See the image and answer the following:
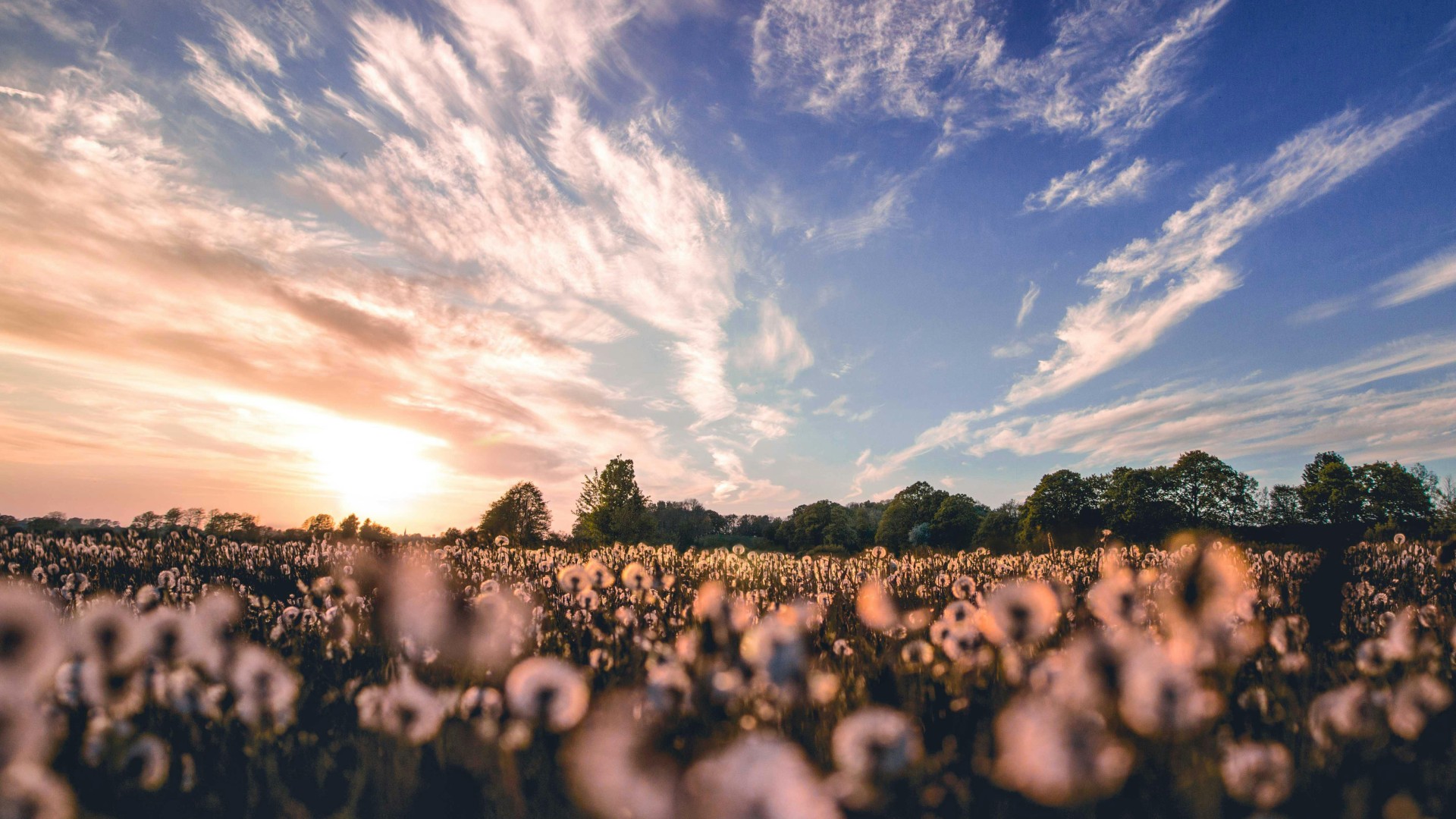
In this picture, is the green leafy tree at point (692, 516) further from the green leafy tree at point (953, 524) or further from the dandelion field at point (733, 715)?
the dandelion field at point (733, 715)

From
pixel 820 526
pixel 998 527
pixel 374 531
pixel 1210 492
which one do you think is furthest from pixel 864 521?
pixel 374 531

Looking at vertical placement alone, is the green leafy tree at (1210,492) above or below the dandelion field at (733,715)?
above

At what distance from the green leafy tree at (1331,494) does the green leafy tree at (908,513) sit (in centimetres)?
3136

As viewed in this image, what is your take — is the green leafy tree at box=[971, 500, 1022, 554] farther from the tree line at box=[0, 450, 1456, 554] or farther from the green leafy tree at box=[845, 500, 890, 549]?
the green leafy tree at box=[845, 500, 890, 549]

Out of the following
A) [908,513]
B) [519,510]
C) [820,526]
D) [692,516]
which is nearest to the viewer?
[519,510]

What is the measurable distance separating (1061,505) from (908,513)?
25.0 metres

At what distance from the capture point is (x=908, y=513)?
74.5 meters

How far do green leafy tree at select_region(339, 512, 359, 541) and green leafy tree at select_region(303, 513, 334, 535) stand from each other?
11.8 inches

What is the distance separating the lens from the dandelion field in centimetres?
183

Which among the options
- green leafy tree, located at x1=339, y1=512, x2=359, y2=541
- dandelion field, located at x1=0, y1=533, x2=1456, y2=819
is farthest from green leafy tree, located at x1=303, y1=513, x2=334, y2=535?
dandelion field, located at x1=0, y1=533, x2=1456, y2=819

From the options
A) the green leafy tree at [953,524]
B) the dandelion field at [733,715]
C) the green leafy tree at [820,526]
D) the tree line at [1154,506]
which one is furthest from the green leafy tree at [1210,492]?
the dandelion field at [733,715]

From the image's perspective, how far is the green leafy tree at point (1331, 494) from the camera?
2025 inches

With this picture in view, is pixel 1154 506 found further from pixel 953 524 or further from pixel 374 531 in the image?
pixel 374 531

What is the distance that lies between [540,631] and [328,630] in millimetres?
1487
